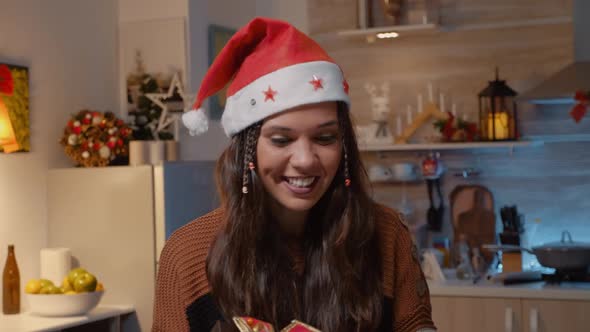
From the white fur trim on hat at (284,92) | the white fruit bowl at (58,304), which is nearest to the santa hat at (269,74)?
the white fur trim on hat at (284,92)

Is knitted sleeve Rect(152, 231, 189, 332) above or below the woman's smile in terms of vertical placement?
below

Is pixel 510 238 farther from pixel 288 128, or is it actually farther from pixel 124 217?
pixel 288 128

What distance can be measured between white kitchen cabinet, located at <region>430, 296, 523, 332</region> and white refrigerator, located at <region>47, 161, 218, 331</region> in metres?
1.09

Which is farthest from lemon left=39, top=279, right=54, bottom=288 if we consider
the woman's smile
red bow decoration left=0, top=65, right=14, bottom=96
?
the woman's smile

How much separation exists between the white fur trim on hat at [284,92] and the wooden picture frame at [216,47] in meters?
3.09

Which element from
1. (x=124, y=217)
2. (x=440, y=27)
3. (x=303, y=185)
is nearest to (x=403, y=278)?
(x=303, y=185)

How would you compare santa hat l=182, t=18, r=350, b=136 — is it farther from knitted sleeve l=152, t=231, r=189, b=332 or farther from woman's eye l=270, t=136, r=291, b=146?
knitted sleeve l=152, t=231, r=189, b=332

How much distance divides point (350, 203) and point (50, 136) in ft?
9.22

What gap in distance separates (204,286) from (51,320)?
6.90ft

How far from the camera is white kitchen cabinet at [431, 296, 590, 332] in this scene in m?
3.76

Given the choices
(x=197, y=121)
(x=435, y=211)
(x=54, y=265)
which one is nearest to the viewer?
(x=197, y=121)

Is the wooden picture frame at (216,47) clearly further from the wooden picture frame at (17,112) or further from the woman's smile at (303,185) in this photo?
the woman's smile at (303,185)

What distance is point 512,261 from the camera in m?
4.15

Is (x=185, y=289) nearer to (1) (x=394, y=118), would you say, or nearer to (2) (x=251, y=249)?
(2) (x=251, y=249)
